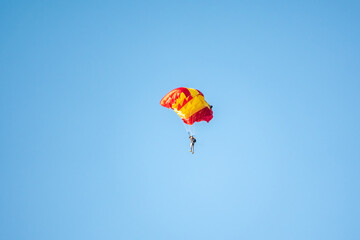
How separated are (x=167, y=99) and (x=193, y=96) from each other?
161 cm

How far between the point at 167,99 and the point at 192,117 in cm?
192

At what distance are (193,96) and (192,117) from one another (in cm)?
135

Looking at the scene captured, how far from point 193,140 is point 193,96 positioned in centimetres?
289

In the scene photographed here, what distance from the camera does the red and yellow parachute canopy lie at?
53.7 metres

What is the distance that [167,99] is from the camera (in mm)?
54000

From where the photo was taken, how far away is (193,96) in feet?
177

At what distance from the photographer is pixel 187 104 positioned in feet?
177

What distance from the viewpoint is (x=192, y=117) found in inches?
2137

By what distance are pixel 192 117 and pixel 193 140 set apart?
5.06 ft

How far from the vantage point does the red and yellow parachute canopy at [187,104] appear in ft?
176

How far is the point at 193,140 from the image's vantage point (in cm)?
5484
